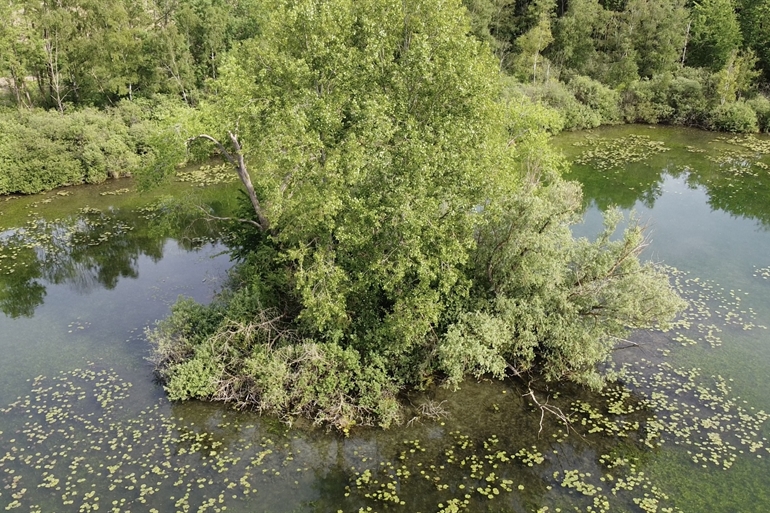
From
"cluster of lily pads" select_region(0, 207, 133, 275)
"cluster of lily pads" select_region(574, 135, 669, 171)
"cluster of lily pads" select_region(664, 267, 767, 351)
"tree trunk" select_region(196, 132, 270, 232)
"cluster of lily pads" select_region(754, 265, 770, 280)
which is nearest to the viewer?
"tree trunk" select_region(196, 132, 270, 232)

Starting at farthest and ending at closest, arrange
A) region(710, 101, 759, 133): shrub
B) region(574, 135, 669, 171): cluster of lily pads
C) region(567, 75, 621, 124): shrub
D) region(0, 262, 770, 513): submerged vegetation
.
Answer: region(567, 75, 621, 124): shrub < region(710, 101, 759, 133): shrub < region(574, 135, 669, 171): cluster of lily pads < region(0, 262, 770, 513): submerged vegetation

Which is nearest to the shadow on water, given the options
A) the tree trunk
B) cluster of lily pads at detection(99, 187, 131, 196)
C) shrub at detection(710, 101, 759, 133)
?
cluster of lily pads at detection(99, 187, 131, 196)

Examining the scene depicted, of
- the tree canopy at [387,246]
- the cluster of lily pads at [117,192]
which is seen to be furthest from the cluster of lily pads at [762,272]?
the cluster of lily pads at [117,192]

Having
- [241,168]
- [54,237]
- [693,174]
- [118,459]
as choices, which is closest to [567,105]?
[693,174]

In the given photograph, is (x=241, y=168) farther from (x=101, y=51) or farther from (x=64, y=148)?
(x=101, y=51)

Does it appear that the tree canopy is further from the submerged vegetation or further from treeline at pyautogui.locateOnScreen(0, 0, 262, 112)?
treeline at pyautogui.locateOnScreen(0, 0, 262, 112)

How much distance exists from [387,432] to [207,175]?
1121 inches

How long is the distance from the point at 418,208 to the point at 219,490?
8.96m

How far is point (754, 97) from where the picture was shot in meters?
52.0

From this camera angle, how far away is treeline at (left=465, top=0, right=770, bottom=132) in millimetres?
51344

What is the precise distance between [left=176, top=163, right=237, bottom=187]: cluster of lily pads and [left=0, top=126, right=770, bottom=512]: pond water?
13336 millimetres

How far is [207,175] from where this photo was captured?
39312 mm

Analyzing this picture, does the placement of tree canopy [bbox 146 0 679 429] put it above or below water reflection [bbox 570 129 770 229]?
above

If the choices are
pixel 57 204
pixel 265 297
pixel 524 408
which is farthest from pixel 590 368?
pixel 57 204
